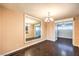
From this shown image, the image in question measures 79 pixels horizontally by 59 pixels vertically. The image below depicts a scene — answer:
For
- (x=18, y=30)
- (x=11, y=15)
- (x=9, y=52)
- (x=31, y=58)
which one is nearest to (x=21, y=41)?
(x=18, y=30)

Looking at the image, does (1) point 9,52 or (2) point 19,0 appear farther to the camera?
(1) point 9,52

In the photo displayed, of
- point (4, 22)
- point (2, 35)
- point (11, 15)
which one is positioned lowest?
point (2, 35)

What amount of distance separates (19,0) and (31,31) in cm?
218

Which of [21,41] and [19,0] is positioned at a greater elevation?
→ [19,0]

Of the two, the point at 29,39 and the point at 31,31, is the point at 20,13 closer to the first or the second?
the point at 31,31

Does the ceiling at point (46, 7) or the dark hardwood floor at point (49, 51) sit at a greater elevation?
the ceiling at point (46, 7)

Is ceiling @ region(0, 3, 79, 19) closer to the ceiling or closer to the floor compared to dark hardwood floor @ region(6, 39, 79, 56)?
closer to the ceiling

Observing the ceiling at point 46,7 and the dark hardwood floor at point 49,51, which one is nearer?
the ceiling at point 46,7

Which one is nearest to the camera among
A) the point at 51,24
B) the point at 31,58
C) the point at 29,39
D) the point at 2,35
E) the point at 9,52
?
the point at 31,58

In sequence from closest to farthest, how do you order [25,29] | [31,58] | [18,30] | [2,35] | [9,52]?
1. [31,58]
2. [2,35]
3. [9,52]
4. [18,30]
5. [25,29]

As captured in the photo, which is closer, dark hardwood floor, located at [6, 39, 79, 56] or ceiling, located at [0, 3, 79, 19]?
ceiling, located at [0, 3, 79, 19]

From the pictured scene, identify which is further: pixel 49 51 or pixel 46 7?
pixel 49 51

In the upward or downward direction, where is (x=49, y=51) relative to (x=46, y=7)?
downward

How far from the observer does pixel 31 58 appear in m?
0.67
